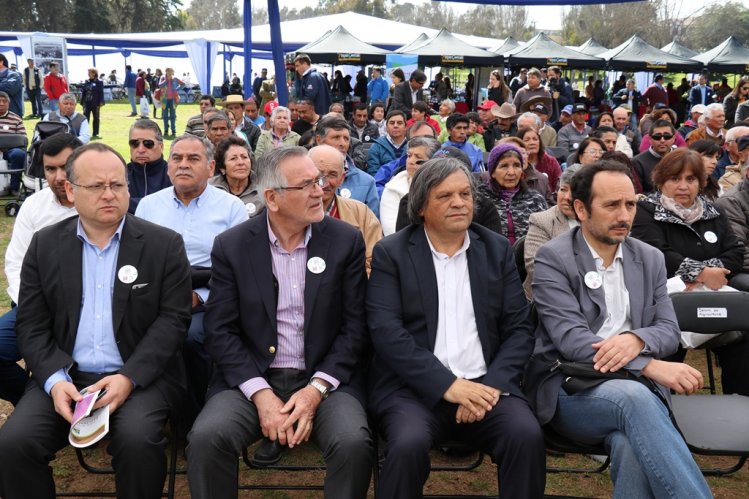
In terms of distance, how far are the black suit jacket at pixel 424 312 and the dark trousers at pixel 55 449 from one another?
3.09ft

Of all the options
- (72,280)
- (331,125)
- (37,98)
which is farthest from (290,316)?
(37,98)

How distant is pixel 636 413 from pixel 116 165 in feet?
7.89

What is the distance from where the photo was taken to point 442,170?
3275 millimetres

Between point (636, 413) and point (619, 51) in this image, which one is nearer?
point (636, 413)

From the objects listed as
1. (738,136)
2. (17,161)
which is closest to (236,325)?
(738,136)

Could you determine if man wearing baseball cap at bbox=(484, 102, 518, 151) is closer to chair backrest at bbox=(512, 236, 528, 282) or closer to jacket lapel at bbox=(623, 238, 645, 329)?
chair backrest at bbox=(512, 236, 528, 282)

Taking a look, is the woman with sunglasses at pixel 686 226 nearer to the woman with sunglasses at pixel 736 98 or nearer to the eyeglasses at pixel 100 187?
the eyeglasses at pixel 100 187

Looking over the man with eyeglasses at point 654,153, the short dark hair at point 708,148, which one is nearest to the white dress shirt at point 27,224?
the short dark hair at point 708,148

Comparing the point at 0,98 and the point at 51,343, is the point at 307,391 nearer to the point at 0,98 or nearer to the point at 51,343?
the point at 51,343

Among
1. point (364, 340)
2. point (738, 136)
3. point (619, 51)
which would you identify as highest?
point (619, 51)

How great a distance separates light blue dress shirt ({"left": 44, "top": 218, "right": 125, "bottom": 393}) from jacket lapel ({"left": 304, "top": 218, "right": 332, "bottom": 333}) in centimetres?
82

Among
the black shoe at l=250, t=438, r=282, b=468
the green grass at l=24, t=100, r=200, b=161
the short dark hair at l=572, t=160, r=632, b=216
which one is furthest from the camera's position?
the green grass at l=24, t=100, r=200, b=161

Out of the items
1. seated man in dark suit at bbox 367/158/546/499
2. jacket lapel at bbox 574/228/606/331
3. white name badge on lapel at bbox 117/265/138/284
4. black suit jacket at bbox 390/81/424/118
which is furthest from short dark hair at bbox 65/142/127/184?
black suit jacket at bbox 390/81/424/118

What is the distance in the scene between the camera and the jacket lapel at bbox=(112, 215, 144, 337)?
10.1 feet
